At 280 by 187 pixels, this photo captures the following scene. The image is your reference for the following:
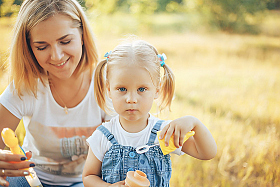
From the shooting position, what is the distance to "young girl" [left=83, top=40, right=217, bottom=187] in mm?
1247

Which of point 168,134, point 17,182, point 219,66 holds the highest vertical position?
point 168,134

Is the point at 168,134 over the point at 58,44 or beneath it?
beneath

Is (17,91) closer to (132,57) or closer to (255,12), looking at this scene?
(132,57)

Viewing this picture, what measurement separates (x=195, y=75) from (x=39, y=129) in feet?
8.59

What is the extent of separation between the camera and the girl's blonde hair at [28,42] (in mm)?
1499

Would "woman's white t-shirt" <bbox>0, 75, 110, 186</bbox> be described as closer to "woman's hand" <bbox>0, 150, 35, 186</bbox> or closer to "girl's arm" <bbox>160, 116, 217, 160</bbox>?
"woman's hand" <bbox>0, 150, 35, 186</bbox>

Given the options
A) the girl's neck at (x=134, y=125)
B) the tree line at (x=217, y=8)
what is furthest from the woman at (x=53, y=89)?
the tree line at (x=217, y=8)

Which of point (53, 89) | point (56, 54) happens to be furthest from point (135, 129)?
point (53, 89)

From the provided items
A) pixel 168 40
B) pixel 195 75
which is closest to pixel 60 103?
pixel 195 75

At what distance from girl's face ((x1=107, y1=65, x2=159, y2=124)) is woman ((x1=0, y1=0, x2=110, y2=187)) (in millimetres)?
393

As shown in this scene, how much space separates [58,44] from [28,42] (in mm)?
182

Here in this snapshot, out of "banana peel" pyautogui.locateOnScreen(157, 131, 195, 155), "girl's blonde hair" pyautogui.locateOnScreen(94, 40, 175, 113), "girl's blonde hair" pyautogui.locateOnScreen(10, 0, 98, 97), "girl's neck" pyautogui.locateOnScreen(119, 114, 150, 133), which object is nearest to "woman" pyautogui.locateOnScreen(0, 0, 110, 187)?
"girl's blonde hair" pyautogui.locateOnScreen(10, 0, 98, 97)

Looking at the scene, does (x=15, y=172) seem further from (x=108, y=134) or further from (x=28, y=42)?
(x=28, y=42)

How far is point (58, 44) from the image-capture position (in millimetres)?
1513
